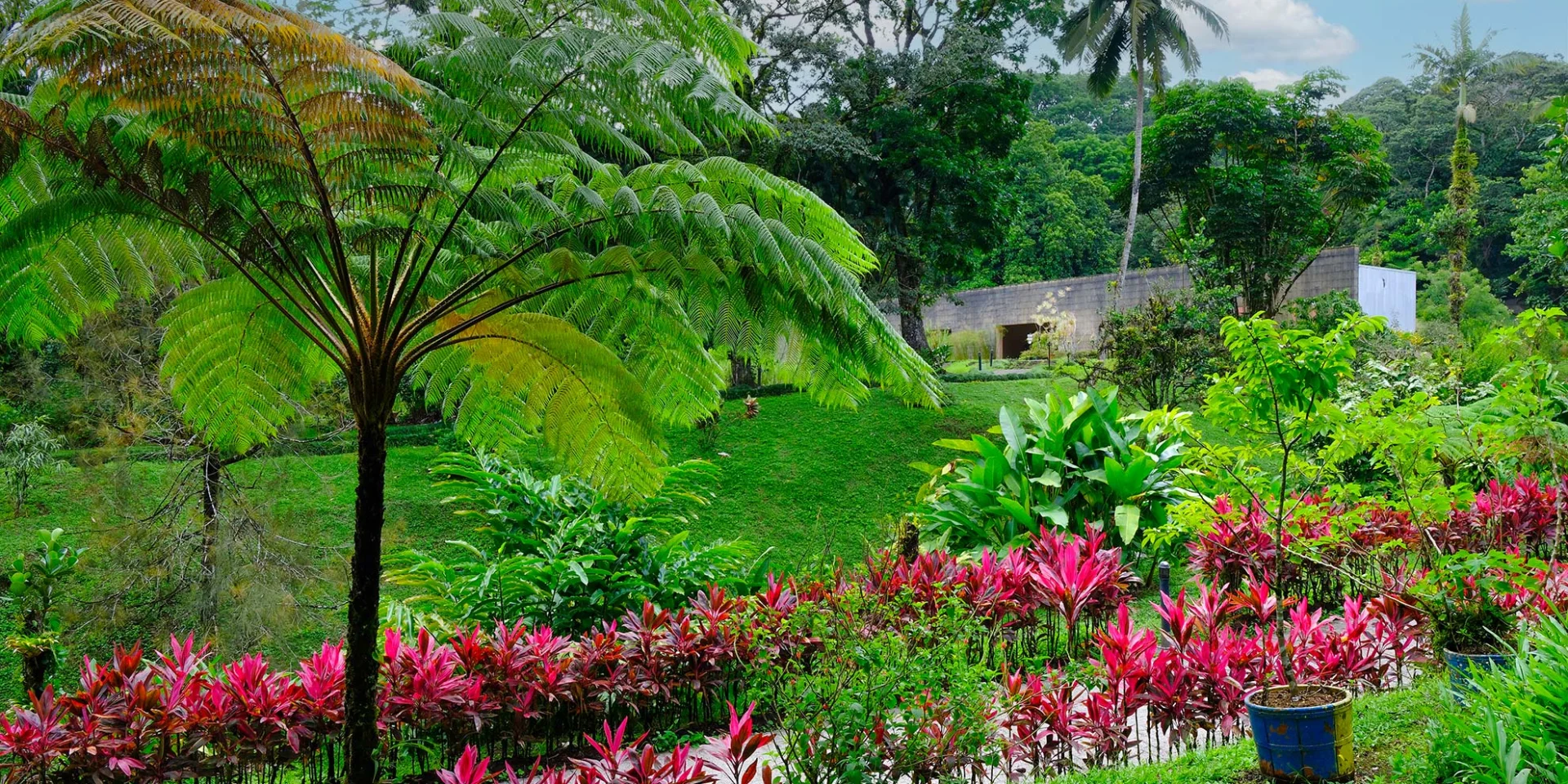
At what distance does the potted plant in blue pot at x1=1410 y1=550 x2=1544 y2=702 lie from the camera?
12.1 feet

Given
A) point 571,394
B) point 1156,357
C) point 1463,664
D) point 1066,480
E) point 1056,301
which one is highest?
point 1056,301

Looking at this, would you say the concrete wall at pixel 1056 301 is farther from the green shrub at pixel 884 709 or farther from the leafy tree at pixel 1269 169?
the green shrub at pixel 884 709

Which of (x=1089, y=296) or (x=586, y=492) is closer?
(x=586, y=492)

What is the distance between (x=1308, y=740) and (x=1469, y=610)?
112cm

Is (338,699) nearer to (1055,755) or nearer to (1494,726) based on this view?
(1055,755)

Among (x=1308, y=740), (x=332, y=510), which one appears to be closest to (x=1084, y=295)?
(x=332, y=510)

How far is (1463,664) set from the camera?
3.77 m

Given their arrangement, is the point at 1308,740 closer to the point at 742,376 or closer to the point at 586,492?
the point at 586,492

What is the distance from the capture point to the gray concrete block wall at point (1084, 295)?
57.3 feet

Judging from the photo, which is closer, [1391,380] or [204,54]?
[204,54]

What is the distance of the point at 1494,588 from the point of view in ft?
11.8

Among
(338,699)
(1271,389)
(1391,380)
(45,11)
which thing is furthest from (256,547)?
(1391,380)

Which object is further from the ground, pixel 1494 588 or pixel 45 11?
pixel 45 11

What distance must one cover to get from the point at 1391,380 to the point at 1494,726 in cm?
861
